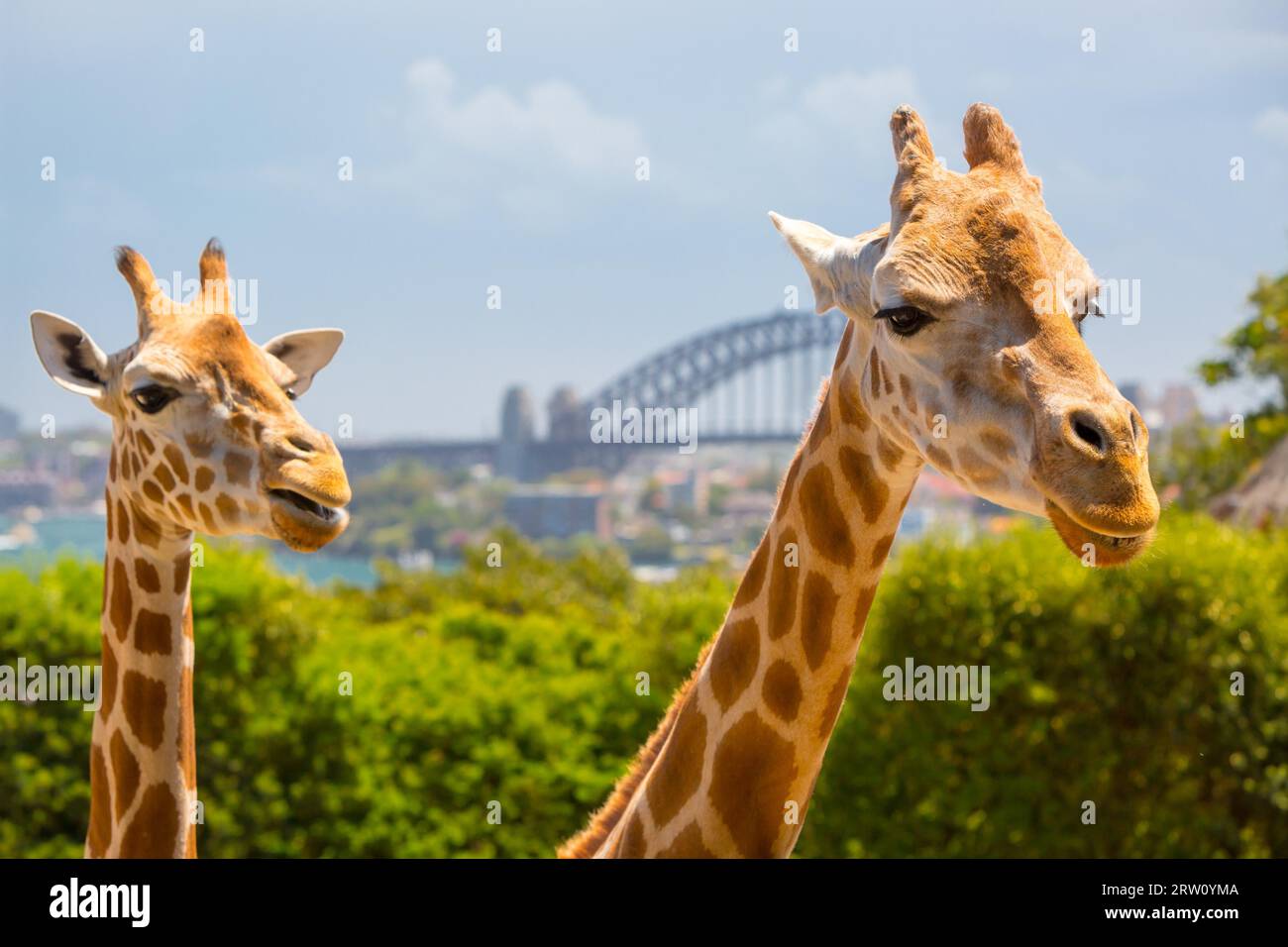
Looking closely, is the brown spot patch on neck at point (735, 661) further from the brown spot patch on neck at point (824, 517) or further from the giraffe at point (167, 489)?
the giraffe at point (167, 489)

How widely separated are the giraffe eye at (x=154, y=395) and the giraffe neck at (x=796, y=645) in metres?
2.00

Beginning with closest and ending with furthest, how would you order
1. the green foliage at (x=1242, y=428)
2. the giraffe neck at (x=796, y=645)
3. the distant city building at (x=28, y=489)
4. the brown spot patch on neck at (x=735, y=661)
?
the giraffe neck at (x=796, y=645) < the brown spot patch on neck at (x=735, y=661) < the distant city building at (x=28, y=489) < the green foliage at (x=1242, y=428)

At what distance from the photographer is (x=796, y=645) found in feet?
11.6

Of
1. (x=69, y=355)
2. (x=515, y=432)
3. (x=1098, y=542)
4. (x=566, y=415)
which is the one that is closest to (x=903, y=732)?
(x=69, y=355)

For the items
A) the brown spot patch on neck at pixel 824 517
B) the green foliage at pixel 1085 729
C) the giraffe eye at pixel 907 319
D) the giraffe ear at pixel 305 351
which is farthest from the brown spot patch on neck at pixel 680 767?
the green foliage at pixel 1085 729

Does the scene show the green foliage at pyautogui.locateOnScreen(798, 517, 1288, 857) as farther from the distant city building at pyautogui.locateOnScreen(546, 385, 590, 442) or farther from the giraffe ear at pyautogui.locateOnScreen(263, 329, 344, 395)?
the distant city building at pyautogui.locateOnScreen(546, 385, 590, 442)

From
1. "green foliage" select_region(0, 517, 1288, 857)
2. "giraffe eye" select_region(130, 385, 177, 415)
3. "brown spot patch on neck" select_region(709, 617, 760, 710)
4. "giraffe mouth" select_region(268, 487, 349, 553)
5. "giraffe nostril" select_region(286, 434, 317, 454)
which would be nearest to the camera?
"brown spot patch on neck" select_region(709, 617, 760, 710)

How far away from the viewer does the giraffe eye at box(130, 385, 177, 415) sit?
4.17 m

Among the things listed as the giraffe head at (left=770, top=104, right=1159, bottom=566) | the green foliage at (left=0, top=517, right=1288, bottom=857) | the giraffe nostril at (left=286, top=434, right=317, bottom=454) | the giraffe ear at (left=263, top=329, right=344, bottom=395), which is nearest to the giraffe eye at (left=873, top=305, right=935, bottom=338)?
the giraffe head at (left=770, top=104, right=1159, bottom=566)

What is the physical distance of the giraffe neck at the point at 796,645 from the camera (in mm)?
3416

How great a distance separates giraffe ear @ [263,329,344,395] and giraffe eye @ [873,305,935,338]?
2384mm

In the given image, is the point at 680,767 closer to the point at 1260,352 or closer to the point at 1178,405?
the point at 1260,352

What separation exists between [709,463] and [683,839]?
2647 cm
